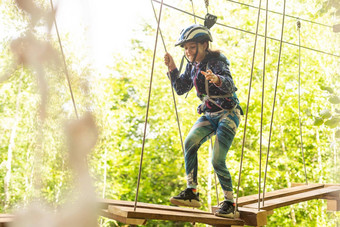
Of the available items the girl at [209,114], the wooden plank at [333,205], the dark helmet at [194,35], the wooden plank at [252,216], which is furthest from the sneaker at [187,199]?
the wooden plank at [333,205]

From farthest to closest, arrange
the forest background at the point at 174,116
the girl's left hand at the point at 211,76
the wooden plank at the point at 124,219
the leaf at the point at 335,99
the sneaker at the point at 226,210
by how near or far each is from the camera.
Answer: the forest background at the point at 174,116 → the sneaker at the point at 226,210 → the girl's left hand at the point at 211,76 → the wooden plank at the point at 124,219 → the leaf at the point at 335,99

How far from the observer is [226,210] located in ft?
5.46

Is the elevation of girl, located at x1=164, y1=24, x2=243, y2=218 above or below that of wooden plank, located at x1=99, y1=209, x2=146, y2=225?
above

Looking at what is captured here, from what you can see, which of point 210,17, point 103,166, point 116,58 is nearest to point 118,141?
point 103,166

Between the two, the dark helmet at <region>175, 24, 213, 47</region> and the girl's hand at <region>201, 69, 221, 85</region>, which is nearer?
the girl's hand at <region>201, 69, 221, 85</region>

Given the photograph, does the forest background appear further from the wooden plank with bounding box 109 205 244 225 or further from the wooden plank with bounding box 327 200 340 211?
the wooden plank with bounding box 109 205 244 225

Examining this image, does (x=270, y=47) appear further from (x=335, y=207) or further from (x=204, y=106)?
(x=204, y=106)

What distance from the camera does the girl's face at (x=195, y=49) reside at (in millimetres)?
1701

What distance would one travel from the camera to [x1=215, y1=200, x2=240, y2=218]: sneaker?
1.65 metres

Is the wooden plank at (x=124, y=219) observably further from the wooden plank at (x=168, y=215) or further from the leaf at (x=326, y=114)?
the leaf at (x=326, y=114)

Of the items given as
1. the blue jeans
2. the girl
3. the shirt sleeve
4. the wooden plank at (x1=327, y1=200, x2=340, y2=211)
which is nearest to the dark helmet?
the girl

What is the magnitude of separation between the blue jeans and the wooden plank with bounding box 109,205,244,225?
0.15m

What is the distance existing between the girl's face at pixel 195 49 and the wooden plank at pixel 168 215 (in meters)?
0.62

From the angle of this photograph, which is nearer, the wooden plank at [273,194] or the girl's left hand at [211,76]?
the girl's left hand at [211,76]
